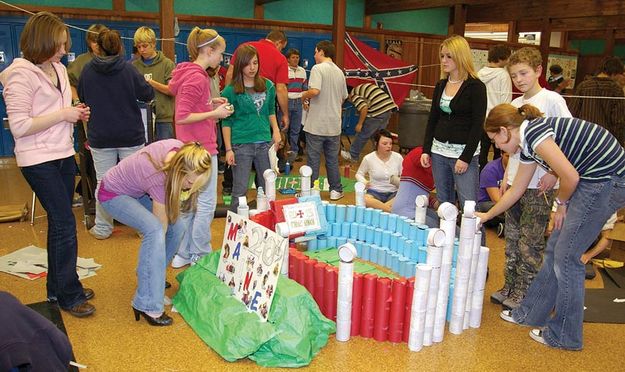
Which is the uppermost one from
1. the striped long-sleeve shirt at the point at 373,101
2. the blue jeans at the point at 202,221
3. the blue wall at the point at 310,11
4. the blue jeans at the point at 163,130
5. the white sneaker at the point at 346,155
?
the blue wall at the point at 310,11

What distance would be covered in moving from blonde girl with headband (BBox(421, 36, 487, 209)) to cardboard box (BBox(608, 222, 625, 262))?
1.33m

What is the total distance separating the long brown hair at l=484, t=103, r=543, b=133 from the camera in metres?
2.52

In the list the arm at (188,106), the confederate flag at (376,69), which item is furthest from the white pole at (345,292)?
the confederate flag at (376,69)

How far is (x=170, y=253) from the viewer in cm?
280

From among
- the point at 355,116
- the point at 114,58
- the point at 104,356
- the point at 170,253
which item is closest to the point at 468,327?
the point at 170,253

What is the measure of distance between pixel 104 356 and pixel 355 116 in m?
6.66

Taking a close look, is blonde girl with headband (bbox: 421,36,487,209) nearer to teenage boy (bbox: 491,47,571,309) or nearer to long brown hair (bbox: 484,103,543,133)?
teenage boy (bbox: 491,47,571,309)

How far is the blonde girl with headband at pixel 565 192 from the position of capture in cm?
229

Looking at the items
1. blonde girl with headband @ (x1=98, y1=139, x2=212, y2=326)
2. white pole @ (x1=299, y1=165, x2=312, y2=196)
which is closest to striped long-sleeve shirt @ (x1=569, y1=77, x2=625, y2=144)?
white pole @ (x1=299, y1=165, x2=312, y2=196)

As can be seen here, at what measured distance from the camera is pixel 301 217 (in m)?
3.05

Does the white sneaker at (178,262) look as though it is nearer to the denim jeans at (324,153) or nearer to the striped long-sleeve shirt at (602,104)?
the denim jeans at (324,153)

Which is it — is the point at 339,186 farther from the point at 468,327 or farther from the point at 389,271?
the point at 468,327

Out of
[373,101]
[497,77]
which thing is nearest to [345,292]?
[497,77]

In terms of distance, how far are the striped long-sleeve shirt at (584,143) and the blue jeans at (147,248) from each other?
170 centimetres
